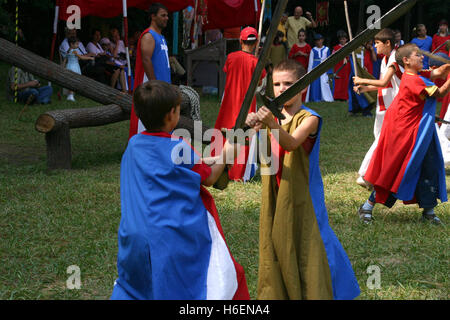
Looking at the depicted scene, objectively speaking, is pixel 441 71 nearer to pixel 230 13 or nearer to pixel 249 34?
pixel 249 34

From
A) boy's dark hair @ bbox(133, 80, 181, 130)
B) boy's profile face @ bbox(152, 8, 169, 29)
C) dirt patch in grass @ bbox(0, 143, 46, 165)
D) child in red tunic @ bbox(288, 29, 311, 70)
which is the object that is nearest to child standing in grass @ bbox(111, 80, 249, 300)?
boy's dark hair @ bbox(133, 80, 181, 130)

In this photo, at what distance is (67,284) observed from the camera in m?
3.85

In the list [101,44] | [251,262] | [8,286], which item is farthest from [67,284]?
[101,44]

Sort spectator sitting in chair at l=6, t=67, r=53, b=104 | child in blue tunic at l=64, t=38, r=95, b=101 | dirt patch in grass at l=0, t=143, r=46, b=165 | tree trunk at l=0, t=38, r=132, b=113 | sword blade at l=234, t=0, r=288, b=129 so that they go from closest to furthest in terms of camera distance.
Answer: sword blade at l=234, t=0, r=288, b=129 → tree trunk at l=0, t=38, r=132, b=113 → dirt patch in grass at l=0, t=143, r=46, b=165 → spectator sitting in chair at l=6, t=67, r=53, b=104 → child in blue tunic at l=64, t=38, r=95, b=101

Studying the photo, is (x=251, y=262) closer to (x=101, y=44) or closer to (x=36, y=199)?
(x=36, y=199)

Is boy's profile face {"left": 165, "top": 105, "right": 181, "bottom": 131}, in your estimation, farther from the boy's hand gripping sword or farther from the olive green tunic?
the olive green tunic

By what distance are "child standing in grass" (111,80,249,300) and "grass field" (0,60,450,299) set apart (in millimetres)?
1210

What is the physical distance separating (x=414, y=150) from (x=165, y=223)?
319cm

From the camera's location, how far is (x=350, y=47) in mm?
2098

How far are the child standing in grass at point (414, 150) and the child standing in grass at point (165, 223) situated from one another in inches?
112

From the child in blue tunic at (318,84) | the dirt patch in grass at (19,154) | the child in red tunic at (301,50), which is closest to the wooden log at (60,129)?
the dirt patch in grass at (19,154)

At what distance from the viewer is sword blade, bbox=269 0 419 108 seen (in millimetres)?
1958

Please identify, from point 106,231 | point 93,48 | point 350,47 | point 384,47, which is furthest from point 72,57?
point 350,47
